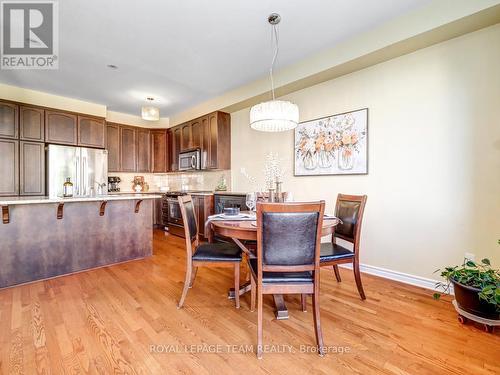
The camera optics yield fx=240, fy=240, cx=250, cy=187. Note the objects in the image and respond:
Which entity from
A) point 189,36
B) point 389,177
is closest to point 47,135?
point 189,36

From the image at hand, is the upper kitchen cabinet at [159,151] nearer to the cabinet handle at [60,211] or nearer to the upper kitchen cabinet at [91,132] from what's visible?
the upper kitchen cabinet at [91,132]

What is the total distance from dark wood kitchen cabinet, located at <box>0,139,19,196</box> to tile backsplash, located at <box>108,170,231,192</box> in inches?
63.4

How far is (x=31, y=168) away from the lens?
4.01 m

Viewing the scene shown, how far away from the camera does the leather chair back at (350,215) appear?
85.0 inches

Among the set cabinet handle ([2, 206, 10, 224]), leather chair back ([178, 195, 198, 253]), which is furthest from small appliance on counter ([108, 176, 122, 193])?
leather chair back ([178, 195, 198, 253])

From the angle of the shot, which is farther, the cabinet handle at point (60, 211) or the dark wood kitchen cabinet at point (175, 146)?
the dark wood kitchen cabinet at point (175, 146)

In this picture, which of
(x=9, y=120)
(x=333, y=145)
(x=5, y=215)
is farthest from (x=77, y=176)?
(x=333, y=145)

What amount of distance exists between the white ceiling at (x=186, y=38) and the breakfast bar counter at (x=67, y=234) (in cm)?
181

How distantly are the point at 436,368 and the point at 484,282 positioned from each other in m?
0.81

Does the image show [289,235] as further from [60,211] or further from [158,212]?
[158,212]

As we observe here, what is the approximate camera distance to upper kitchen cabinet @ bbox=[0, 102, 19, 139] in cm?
378

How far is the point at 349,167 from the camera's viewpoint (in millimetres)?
2975

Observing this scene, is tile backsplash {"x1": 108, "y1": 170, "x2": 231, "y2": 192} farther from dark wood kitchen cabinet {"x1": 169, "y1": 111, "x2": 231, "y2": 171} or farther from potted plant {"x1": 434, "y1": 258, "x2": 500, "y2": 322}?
potted plant {"x1": 434, "y1": 258, "x2": 500, "y2": 322}

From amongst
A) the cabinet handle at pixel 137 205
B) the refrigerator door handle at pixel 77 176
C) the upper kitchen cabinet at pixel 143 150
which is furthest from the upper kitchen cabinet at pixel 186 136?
the cabinet handle at pixel 137 205
